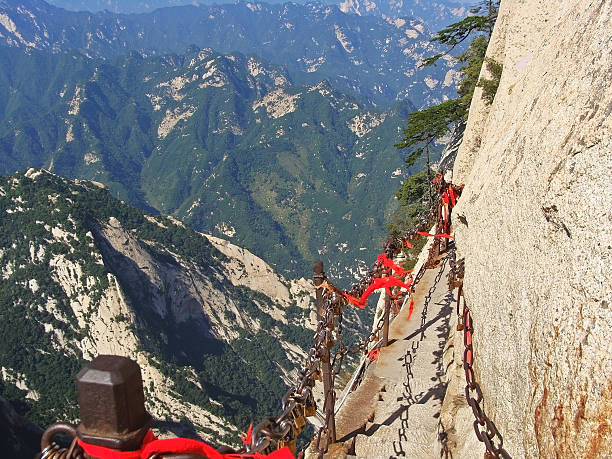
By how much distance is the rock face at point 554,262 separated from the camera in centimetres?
326

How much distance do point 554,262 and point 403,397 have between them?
22.7 ft

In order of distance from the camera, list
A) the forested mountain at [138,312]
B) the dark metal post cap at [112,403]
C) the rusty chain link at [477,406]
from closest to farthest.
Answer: the dark metal post cap at [112,403], the rusty chain link at [477,406], the forested mountain at [138,312]

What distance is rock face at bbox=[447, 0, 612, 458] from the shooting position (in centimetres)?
326

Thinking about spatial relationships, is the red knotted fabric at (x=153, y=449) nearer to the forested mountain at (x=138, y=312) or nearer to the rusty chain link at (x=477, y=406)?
the rusty chain link at (x=477, y=406)

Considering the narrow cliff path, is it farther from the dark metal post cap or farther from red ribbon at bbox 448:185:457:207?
the dark metal post cap

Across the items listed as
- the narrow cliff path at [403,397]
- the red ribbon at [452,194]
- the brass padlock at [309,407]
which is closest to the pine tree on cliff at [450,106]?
the red ribbon at [452,194]

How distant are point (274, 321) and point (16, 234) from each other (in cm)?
5884

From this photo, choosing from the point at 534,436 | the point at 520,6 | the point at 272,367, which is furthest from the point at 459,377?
the point at 272,367

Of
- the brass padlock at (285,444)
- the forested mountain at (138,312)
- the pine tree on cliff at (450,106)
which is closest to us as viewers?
the brass padlock at (285,444)

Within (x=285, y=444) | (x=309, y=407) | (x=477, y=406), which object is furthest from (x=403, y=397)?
(x=285, y=444)

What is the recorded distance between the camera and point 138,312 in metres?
85.5

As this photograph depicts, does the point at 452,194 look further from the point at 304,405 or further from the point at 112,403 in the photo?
the point at 112,403

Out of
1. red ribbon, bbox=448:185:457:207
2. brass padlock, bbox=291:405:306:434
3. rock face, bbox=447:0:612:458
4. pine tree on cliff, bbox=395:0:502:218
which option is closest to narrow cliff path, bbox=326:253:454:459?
rock face, bbox=447:0:612:458

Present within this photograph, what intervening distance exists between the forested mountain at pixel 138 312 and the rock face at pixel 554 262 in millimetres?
64425
